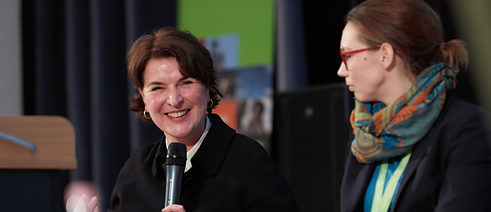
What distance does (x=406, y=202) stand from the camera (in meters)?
1.25

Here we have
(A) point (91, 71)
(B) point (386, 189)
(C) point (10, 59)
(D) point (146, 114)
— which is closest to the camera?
(B) point (386, 189)

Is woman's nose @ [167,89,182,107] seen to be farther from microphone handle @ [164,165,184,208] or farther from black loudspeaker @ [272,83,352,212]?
black loudspeaker @ [272,83,352,212]

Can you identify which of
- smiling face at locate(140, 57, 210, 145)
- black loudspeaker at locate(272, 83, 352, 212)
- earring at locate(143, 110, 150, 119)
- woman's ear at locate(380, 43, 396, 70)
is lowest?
black loudspeaker at locate(272, 83, 352, 212)

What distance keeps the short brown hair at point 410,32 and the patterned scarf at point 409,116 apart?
3cm

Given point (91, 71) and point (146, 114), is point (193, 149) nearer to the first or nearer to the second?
point (146, 114)

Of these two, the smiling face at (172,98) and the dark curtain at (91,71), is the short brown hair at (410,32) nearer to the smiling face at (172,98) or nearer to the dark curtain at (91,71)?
the smiling face at (172,98)

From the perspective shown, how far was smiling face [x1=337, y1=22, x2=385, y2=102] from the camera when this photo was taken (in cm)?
131

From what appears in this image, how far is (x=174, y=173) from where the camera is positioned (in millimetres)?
1154

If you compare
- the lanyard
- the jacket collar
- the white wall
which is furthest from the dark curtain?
the lanyard

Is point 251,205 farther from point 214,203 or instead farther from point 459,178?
point 459,178

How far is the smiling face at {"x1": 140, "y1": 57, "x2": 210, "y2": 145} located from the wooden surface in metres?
0.23

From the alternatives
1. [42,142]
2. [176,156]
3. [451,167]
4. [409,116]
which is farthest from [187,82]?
[451,167]

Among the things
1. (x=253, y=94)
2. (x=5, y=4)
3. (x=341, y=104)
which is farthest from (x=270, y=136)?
(x=5, y=4)

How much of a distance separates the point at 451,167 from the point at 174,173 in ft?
1.97
